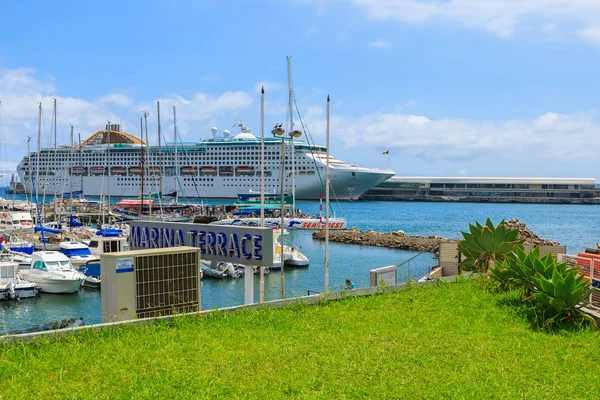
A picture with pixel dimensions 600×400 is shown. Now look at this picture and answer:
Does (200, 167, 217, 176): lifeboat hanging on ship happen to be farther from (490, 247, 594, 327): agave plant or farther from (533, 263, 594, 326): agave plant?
(533, 263, 594, 326): agave plant

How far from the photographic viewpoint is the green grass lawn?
4.37 metres

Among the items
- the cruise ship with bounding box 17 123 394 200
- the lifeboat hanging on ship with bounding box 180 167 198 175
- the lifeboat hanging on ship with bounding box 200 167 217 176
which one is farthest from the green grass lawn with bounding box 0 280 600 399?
the lifeboat hanging on ship with bounding box 180 167 198 175

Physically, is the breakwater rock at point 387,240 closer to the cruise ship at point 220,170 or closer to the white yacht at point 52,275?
the white yacht at point 52,275

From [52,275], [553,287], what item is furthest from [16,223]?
[553,287]

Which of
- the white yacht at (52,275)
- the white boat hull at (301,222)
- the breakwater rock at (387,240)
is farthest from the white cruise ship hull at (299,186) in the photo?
the white yacht at (52,275)

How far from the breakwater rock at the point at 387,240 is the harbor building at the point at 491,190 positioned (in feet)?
153

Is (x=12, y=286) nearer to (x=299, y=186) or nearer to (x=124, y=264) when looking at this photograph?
(x=124, y=264)

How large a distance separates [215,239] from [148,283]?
6.02ft

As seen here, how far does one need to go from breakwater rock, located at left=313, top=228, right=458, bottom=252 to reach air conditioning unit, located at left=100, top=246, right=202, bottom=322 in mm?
26817

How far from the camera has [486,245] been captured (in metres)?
9.37

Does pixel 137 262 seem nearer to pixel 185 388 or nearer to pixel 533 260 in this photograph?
pixel 185 388

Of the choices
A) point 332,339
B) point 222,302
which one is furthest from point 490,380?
point 222,302

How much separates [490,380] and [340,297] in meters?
3.24

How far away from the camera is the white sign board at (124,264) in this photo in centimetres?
638
